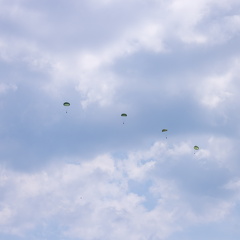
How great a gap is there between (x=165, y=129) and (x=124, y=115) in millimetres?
17164

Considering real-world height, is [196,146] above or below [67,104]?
below

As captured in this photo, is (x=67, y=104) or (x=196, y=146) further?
(x=196, y=146)

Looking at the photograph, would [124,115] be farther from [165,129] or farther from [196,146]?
[196,146]

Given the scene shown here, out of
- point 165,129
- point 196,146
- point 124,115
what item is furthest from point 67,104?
point 196,146

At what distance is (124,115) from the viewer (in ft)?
496

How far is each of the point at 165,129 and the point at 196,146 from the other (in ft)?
51.6

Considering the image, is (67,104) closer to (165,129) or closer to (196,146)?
(165,129)

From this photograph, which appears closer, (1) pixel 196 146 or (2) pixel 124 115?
(2) pixel 124 115

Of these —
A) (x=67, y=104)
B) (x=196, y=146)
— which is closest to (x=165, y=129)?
(x=196, y=146)

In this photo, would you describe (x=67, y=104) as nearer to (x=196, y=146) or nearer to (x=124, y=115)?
(x=124, y=115)

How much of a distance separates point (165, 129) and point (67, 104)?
36.9 metres

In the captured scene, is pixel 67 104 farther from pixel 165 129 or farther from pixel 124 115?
pixel 165 129

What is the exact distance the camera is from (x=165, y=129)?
158 metres

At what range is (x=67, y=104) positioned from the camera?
15275 cm
